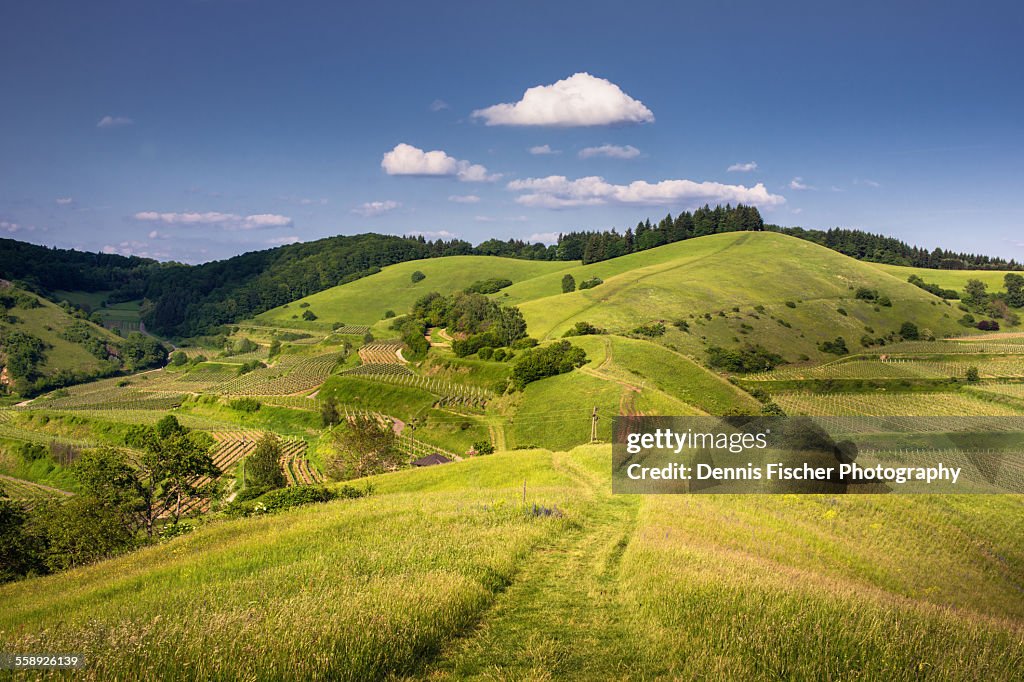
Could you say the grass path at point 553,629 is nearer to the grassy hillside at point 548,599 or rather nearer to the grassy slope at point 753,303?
the grassy hillside at point 548,599

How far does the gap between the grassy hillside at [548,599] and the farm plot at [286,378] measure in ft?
417

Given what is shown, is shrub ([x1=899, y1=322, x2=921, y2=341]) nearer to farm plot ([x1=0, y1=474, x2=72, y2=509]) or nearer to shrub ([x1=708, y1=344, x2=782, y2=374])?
shrub ([x1=708, y1=344, x2=782, y2=374])

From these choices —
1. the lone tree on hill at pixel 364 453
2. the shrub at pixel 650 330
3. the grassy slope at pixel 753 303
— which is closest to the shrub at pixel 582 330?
the grassy slope at pixel 753 303

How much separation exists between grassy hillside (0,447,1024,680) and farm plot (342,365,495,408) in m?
83.8

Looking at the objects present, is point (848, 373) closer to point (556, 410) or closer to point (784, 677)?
point (556, 410)

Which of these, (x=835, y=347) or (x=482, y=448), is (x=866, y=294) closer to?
(x=835, y=347)

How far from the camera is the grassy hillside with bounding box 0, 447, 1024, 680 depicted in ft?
26.5

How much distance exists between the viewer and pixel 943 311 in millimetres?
169625

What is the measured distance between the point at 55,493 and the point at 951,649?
366ft

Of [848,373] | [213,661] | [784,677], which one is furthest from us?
[848,373]

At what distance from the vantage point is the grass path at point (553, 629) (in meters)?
8.37

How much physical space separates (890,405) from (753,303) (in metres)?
58.3

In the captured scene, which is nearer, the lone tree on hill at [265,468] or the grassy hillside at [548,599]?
the grassy hillside at [548,599]

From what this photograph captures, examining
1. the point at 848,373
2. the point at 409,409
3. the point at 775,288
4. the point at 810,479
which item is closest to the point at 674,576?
the point at 810,479
